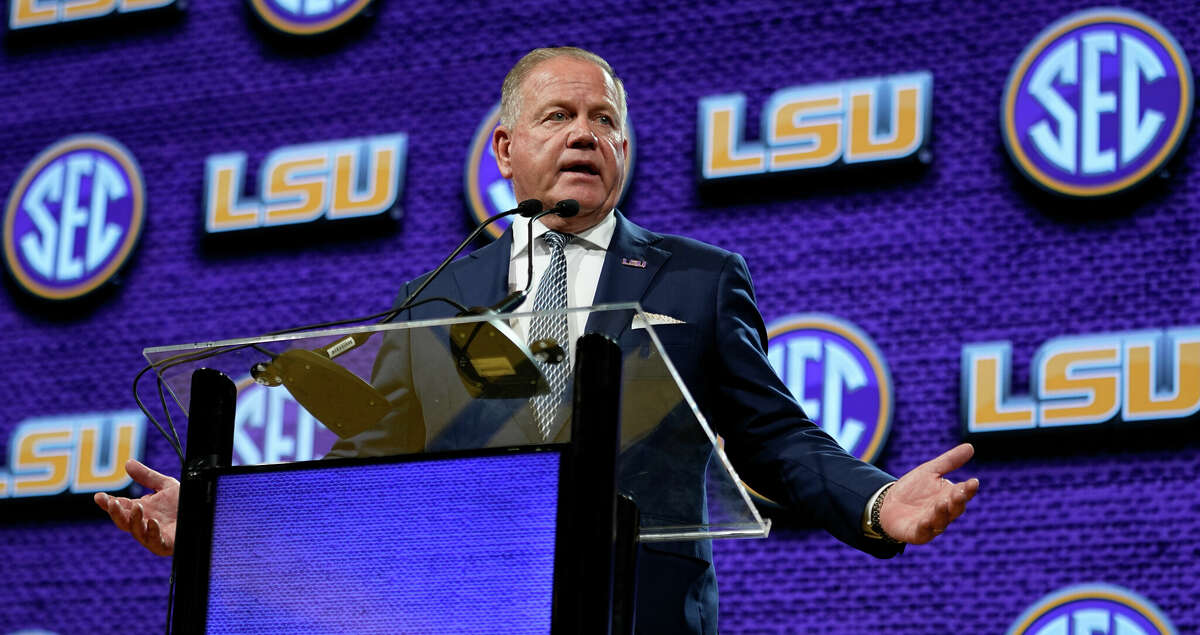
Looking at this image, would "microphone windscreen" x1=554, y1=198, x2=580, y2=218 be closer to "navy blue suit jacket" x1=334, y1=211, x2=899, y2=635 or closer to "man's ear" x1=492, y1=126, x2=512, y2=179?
"navy blue suit jacket" x1=334, y1=211, x2=899, y2=635

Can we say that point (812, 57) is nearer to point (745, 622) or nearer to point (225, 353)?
point (745, 622)

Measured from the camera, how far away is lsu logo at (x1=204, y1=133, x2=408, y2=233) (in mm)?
3959

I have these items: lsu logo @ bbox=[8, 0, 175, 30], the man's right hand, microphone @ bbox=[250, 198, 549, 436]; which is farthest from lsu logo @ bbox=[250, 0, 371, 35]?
microphone @ bbox=[250, 198, 549, 436]

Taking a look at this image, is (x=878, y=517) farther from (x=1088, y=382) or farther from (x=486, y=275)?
(x=1088, y=382)

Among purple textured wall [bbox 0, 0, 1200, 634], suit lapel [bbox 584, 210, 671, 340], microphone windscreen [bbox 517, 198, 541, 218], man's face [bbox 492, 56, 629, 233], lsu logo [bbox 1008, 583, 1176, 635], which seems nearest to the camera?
microphone windscreen [bbox 517, 198, 541, 218]

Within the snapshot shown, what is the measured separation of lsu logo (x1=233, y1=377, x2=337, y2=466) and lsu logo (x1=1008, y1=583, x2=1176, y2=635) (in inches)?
80.5

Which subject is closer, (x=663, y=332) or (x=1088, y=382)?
(x=663, y=332)

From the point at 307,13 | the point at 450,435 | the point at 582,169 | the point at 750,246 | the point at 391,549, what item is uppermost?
the point at 307,13

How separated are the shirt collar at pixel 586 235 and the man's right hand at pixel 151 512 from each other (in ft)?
1.81

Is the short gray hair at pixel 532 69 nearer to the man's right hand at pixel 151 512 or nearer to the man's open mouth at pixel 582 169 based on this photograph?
the man's open mouth at pixel 582 169

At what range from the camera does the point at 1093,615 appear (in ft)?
10.0

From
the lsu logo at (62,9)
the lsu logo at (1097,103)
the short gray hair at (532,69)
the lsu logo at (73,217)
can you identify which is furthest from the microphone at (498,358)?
the lsu logo at (62,9)

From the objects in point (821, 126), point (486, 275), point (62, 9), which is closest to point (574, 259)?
point (486, 275)

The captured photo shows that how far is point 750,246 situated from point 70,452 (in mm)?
1794
